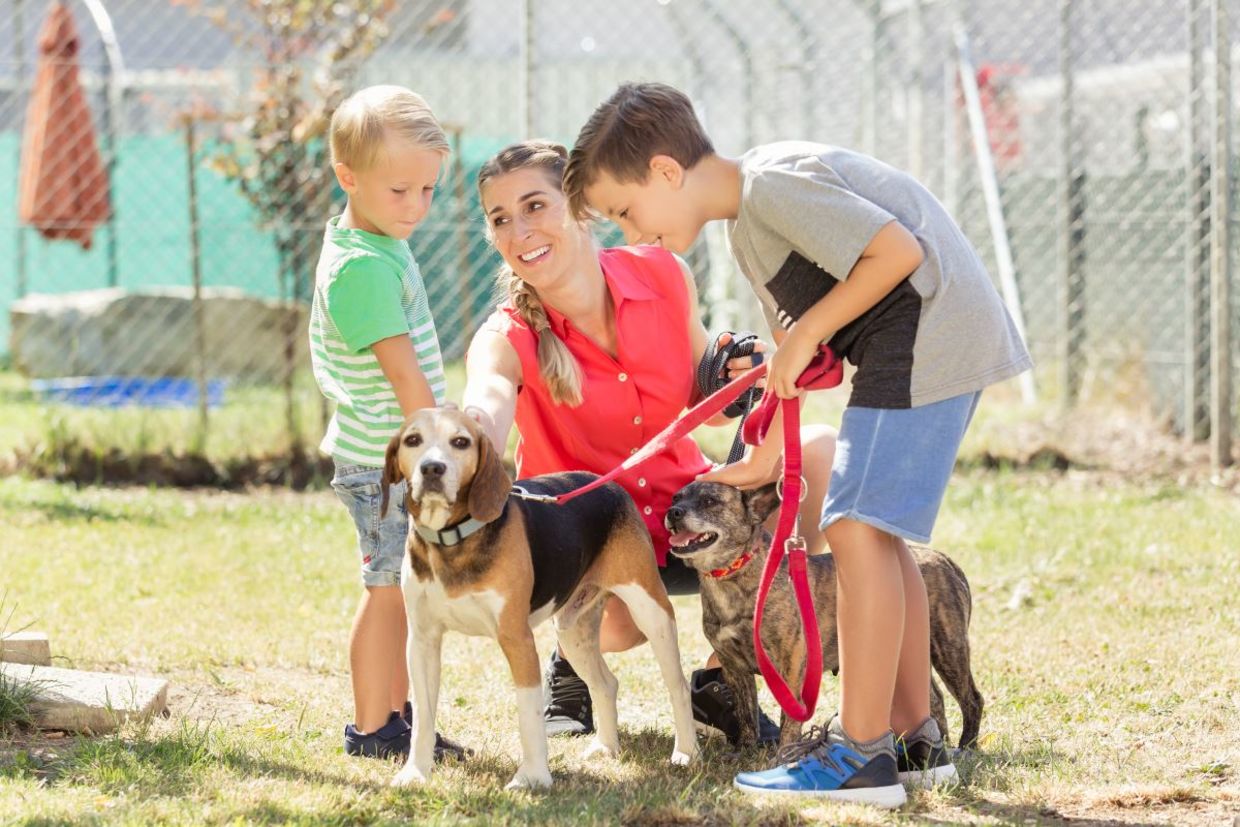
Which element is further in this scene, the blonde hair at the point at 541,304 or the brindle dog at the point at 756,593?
the blonde hair at the point at 541,304

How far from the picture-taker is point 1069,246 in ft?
33.9

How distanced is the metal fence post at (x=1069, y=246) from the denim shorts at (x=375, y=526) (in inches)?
279

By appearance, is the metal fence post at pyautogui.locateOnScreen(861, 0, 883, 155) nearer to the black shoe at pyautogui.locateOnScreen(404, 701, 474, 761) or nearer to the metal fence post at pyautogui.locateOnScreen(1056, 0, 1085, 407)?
the metal fence post at pyautogui.locateOnScreen(1056, 0, 1085, 407)

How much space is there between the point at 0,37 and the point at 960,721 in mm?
16713

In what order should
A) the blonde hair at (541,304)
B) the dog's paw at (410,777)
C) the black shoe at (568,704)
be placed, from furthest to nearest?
the black shoe at (568,704)
the blonde hair at (541,304)
the dog's paw at (410,777)

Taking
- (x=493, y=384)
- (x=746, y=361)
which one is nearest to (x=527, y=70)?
(x=746, y=361)

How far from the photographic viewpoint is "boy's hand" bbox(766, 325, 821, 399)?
3596 mm

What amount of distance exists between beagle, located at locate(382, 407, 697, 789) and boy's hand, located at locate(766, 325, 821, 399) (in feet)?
2.31

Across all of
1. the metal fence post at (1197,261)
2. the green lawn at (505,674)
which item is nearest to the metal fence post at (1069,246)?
the metal fence post at (1197,261)

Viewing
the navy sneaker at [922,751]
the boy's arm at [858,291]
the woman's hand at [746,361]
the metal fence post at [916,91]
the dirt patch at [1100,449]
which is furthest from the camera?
the metal fence post at [916,91]

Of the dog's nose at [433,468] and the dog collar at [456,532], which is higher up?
the dog's nose at [433,468]

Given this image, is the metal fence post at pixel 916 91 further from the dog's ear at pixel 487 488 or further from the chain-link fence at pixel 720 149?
the dog's ear at pixel 487 488

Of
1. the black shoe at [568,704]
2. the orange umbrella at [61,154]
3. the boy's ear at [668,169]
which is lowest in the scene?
the black shoe at [568,704]

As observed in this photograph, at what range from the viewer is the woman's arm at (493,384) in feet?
13.4
